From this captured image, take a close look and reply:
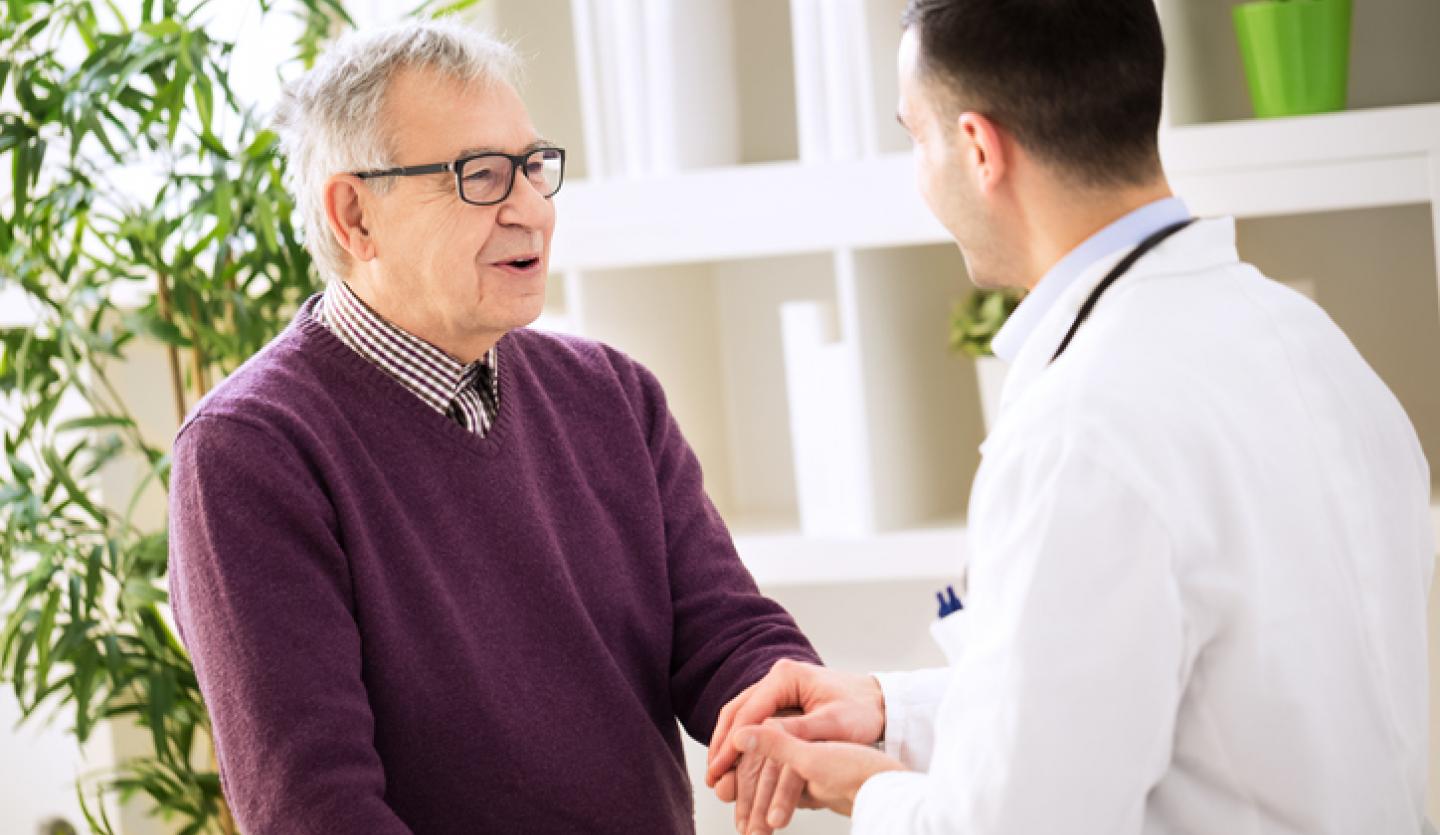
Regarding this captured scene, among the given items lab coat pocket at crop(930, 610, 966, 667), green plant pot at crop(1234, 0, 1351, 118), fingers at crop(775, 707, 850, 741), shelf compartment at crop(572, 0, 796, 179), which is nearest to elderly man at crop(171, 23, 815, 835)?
fingers at crop(775, 707, 850, 741)

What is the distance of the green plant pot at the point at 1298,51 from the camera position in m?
2.26

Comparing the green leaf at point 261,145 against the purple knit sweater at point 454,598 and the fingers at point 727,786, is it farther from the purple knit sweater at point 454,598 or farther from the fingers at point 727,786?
the fingers at point 727,786

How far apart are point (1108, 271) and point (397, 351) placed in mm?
771

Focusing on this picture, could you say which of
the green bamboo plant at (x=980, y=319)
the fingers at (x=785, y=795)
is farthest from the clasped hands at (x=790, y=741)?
the green bamboo plant at (x=980, y=319)

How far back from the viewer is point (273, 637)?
1497 millimetres

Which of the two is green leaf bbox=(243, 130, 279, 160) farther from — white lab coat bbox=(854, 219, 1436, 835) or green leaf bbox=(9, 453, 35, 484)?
white lab coat bbox=(854, 219, 1436, 835)

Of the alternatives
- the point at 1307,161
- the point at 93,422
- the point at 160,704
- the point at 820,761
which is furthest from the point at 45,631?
the point at 1307,161

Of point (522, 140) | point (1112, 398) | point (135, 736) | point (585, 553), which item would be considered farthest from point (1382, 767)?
point (135, 736)

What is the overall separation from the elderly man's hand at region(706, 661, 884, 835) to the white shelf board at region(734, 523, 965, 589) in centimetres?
73

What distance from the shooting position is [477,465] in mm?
1724

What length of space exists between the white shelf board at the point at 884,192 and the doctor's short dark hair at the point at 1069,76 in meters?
1.03

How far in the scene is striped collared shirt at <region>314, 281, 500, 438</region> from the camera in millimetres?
1712

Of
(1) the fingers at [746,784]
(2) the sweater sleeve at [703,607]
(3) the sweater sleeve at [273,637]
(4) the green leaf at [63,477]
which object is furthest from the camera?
(4) the green leaf at [63,477]

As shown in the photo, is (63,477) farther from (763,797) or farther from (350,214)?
(763,797)
